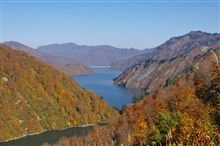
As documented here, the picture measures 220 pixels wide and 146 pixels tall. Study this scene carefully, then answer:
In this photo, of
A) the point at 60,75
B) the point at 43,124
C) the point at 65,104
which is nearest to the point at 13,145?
the point at 43,124

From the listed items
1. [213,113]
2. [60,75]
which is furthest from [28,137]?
[213,113]

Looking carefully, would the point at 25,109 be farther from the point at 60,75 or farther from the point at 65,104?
the point at 60,75

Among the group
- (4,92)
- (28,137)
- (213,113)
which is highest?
(213,113)

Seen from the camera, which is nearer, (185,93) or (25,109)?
(185,93)

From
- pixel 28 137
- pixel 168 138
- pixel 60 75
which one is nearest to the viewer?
pixel 168 138

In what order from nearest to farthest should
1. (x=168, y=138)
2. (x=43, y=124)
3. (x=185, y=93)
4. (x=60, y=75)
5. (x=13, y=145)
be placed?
(x=168, y=138) < (x=185, y=93) < (x=13, y=145) < (x=43, y=124) < (x=60, y=75)

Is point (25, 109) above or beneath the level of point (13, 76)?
beneath
